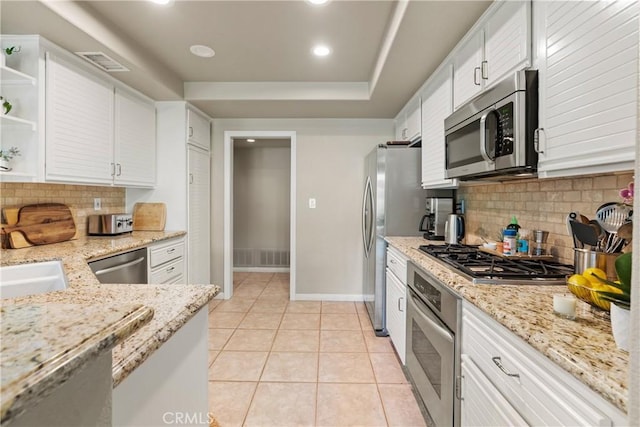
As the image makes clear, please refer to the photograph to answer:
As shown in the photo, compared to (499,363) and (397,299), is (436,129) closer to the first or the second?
(397,299)

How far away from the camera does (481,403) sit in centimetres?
117

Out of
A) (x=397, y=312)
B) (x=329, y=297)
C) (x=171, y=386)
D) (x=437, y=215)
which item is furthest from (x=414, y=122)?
(x=171, y=386)

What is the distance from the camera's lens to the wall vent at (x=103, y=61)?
2.31 meters

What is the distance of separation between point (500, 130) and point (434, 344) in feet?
3.57

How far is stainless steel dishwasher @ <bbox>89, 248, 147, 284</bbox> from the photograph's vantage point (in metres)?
2.19

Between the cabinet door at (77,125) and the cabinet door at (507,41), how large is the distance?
8.88ft

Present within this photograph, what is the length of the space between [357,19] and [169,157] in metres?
2.32

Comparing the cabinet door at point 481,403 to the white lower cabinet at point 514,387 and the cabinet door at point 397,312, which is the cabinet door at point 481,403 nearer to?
the white lower cabinet at point 514,387

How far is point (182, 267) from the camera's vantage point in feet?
11.1

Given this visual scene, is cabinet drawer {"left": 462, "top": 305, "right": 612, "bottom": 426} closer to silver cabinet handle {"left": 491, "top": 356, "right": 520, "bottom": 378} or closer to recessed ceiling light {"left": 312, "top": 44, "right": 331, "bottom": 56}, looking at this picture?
silver cabinet handle {"left": 491, "top": 356, "right": 520, "bottom": 378}

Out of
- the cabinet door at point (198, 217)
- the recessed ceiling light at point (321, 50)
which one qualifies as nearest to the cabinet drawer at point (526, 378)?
the recessed ceiling light at point (321, 50)

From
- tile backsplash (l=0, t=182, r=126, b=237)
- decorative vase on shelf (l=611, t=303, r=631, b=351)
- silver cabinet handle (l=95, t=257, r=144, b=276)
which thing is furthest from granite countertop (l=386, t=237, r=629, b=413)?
tile backsplash (l=0, t=182, r=126, b=237)

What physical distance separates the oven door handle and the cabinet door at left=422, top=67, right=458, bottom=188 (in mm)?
905

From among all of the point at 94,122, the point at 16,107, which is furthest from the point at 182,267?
the point at 16,107
